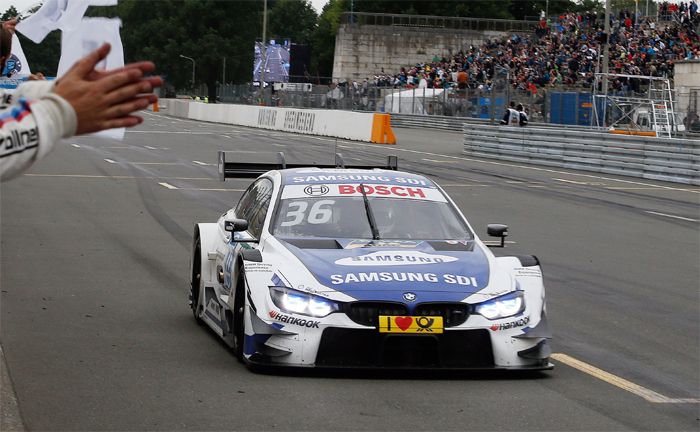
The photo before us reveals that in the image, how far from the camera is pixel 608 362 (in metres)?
9.07

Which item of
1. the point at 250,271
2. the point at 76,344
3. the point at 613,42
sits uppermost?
the point at 613,42

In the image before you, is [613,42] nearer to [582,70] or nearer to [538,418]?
[582,70]

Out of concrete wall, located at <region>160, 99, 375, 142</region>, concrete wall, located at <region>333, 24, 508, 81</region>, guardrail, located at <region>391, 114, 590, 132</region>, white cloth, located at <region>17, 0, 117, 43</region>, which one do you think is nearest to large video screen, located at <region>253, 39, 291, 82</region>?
concrete wall, located at <region>333, 24, 508, 81</region>

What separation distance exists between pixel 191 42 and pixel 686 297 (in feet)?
315

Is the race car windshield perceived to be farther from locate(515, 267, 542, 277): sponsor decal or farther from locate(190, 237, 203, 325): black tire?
locate(190, 237, 203, 325): black tire

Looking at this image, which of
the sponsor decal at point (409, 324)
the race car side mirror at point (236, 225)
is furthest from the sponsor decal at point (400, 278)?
the race car side mirror at point (236, 225)

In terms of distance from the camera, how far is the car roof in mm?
9891

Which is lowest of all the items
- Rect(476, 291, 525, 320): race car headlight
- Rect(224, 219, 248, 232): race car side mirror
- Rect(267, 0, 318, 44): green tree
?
Rect(476, 291, 525, 320): race car headlight

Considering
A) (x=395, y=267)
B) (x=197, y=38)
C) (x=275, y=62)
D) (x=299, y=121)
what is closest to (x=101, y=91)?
(x=395, y=267)

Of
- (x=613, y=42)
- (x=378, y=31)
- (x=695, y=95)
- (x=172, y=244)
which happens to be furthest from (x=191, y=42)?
(x=172, y=244)

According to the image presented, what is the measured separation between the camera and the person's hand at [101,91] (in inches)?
144

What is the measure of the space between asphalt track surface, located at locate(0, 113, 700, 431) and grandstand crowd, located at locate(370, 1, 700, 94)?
3221 cm

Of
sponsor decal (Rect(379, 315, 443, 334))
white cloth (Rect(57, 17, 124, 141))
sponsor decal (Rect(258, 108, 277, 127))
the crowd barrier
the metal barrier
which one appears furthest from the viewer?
sponsor decal (Rect(258, 108, 277, 127))

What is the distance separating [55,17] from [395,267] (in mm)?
3222
